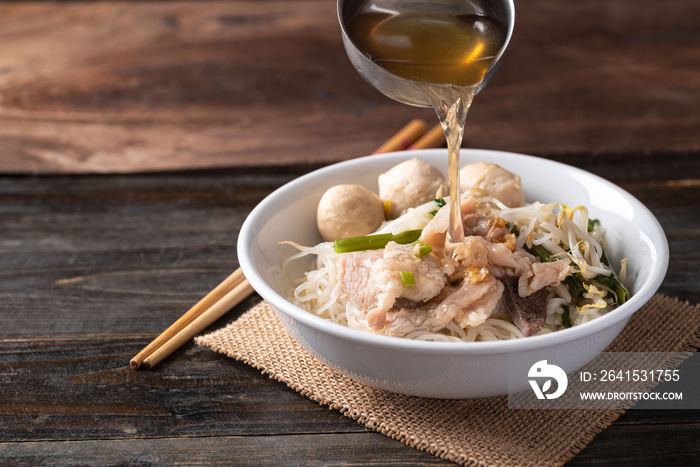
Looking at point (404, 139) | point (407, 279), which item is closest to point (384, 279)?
point (407, 279)

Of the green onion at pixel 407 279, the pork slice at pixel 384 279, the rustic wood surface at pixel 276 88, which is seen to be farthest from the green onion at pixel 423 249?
the rustic wood surface at pixel 276 88

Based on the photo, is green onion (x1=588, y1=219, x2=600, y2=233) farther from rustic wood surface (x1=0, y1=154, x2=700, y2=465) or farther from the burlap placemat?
rustic wood surface (x1=0, y1=154, x2=700, y2=465)

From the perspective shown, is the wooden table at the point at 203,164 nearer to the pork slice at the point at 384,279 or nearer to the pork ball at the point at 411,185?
the pork slice at the point at 384,279

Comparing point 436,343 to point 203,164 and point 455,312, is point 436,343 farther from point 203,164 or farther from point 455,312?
point 203,164

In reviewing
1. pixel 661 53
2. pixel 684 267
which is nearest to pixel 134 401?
pixel 684 267

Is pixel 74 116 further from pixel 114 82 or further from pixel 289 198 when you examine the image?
pixel 289 198

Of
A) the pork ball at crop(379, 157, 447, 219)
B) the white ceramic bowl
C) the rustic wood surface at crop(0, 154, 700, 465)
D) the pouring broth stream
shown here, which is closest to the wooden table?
the rustic wood surface at crop(0, 154, 700, 465)
